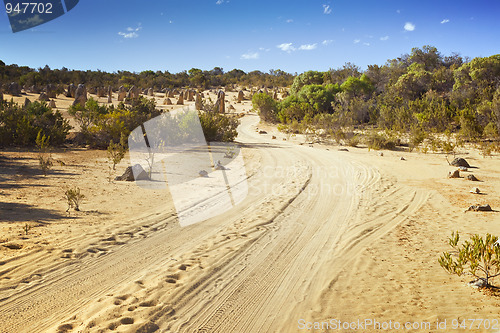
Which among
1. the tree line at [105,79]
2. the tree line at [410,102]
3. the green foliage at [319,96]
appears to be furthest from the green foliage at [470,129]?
the tree line at [105,79]

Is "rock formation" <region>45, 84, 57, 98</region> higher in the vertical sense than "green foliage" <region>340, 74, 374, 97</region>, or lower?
higher

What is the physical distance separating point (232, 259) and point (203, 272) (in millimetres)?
606

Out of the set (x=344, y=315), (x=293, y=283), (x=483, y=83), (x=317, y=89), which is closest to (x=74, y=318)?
(x=293, y=283)

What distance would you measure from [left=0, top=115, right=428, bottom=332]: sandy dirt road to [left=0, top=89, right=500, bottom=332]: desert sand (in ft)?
0.06

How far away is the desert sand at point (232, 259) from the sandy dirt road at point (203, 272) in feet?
0.06

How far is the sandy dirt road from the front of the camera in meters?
3.44

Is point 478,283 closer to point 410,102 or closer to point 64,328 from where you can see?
point 64,328

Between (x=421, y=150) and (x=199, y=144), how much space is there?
12.1 metres

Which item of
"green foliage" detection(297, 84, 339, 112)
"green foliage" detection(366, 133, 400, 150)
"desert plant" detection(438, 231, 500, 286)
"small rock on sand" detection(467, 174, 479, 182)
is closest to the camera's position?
"desert plant" detection(438, 231, 500, 286)

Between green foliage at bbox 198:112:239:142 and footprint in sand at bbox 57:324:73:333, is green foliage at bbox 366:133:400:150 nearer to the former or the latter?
green foliage at bbox 198:112:239:142

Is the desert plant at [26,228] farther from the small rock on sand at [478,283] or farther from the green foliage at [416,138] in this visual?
the green foliage at [416,138]

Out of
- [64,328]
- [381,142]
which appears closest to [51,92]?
[381,142]

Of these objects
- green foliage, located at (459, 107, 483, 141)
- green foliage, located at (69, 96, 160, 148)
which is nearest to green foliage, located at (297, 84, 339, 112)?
green foliage, located at (459, 107, 483, 141)

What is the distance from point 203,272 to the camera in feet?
14.7
